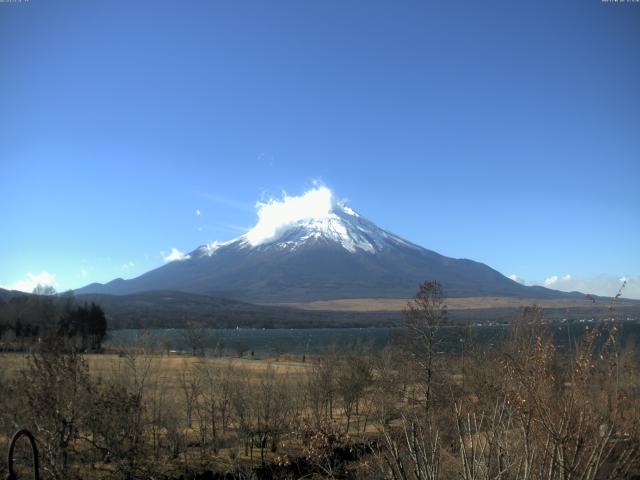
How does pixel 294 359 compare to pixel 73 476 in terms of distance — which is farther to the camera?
pixel 294 359

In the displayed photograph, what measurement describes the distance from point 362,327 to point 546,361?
188 meters

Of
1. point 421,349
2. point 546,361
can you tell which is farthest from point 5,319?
point 546,361

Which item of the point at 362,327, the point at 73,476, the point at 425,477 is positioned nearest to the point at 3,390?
the point at 73,476

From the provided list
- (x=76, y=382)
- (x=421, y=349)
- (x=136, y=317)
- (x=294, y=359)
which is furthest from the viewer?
(x=136, y=317)

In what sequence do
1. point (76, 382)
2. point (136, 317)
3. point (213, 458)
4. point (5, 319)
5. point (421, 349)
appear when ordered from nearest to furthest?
point (76, 382)
point (213, 458)
point (421, 349)
point (5, 319)
point (136, 317)

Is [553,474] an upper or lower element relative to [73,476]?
upper

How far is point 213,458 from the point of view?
19.9m

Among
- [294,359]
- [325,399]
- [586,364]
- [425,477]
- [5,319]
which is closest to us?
[425,477]

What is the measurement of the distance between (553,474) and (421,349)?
1762 centimetres

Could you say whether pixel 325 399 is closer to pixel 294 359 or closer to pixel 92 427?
pixel 92 427

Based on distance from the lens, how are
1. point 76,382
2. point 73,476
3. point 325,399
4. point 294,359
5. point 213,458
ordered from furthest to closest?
point 294,359 < point 325,399 < point 213,458 < point 73,476 < point 76,382

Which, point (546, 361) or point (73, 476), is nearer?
point (546, 361)

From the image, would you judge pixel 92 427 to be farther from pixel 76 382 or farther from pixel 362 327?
pixel 362 327

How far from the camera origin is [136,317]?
624 ft
